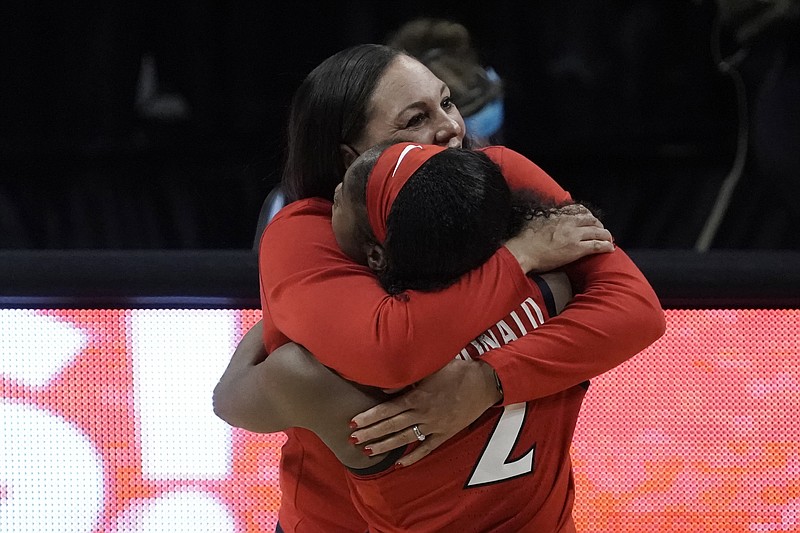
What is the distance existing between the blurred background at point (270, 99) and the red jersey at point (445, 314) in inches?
62.5

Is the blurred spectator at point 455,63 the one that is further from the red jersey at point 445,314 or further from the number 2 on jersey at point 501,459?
the number 2 on jersey at point 501,459

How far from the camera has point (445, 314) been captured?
0.79 meters

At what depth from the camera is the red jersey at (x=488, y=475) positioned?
0.86 meters

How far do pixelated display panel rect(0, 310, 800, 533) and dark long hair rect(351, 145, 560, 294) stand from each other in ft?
1.62

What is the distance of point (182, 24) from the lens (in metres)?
2.47

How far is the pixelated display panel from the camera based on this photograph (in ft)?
4.03

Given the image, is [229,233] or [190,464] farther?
[229,233]

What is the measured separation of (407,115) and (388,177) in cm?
24

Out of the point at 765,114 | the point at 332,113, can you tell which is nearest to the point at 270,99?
the point at 765,114

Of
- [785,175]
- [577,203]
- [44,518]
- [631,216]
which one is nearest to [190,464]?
[44,518]

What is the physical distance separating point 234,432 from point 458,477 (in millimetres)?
477

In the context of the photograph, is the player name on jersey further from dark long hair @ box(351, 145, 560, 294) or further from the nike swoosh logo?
the nike swoosh logo

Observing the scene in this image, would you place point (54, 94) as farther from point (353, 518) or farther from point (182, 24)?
point (353, 518)

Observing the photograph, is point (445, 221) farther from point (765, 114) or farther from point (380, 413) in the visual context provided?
point (765, 114)
